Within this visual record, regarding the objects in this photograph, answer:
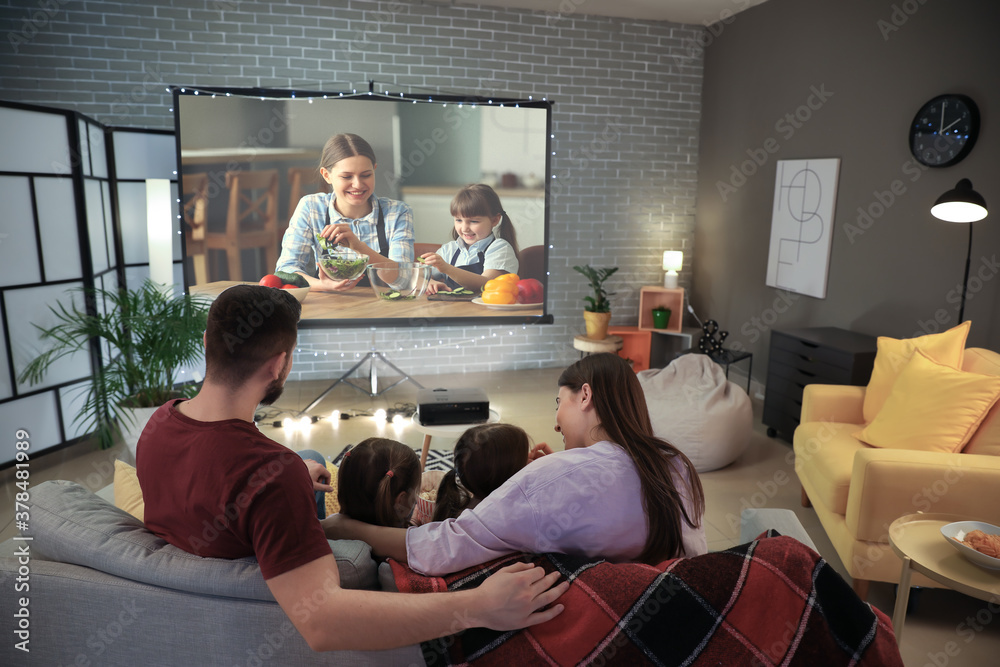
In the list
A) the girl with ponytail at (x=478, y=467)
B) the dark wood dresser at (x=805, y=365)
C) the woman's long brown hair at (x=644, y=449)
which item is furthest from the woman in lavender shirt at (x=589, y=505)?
the dark wood dresser at (x=805, y=365)

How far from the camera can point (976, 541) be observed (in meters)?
1.81

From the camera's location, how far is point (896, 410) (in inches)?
108

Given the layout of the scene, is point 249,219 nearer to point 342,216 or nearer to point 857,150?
point 342,216

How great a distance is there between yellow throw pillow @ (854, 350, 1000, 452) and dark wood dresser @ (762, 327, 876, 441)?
2.20 feet

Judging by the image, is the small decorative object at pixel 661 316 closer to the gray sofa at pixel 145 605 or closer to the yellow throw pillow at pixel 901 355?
the yellow throw pillow at pixel 901 355

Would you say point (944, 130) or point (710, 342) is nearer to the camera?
point (944, 130)

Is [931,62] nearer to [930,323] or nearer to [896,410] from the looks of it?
[930,323]

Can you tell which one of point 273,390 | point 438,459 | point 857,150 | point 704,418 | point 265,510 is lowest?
point 438,459

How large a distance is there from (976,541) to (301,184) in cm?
445

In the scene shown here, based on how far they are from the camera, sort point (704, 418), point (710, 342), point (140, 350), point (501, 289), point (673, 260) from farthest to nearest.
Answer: point (673, 260) → point (501, 289) → point (710, 342) → point (704, 418) → point (140, 350)

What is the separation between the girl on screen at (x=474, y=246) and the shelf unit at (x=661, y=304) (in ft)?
3.79

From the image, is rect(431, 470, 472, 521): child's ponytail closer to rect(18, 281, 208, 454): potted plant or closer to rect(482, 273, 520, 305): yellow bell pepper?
rect(18, 281, 208, 454): potted plant

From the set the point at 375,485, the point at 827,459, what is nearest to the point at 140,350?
the point at 375,485

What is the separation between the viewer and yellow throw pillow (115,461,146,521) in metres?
1.78
